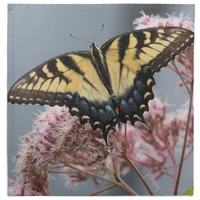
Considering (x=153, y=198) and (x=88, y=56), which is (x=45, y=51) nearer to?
(x=88, y=56)

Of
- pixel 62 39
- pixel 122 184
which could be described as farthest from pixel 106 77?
pixel 122 184

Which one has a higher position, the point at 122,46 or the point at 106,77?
the point at 122,46

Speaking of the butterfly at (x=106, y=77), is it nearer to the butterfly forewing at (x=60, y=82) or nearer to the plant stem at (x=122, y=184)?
the butterfly forewing at (x=60, y=82)

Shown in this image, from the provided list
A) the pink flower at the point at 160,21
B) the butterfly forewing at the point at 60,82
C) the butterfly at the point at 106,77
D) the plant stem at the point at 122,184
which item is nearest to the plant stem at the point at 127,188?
the plant stem at the point at 122,184

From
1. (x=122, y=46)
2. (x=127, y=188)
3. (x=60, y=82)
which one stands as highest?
(x=122, y=46)

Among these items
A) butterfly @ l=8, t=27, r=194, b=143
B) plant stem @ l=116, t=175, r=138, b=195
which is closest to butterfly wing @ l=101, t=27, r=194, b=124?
butterfly @ l=8, t=27, r=194, b=143

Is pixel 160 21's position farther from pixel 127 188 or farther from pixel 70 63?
pixel 127 188
